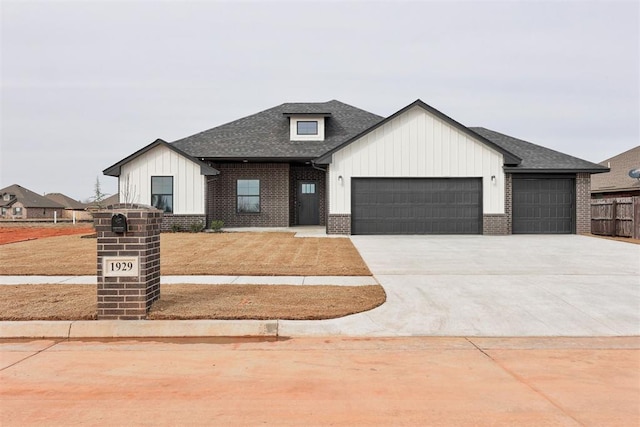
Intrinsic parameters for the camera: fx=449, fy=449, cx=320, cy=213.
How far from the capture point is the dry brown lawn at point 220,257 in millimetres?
10156

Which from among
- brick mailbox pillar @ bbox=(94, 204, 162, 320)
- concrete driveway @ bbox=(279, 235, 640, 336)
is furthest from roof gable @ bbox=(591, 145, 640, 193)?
brick mailbox pillar @ bbox=(94, 204, 162, 320)

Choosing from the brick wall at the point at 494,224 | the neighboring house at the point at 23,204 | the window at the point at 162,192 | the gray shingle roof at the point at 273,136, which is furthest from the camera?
the neighboring house at the point at 23,204

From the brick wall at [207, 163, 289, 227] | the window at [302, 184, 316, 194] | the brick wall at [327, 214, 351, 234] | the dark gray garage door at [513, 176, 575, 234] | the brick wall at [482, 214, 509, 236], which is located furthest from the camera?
the window at [302, 184, 316, 194]

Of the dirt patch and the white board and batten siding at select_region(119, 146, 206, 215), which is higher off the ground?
the white board and batten siding at select_region(119, 146, 206, 215)

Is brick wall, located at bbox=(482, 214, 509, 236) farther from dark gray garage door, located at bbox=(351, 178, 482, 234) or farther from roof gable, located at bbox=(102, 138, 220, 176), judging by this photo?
roof gable, located at bbox=(102, 138, 220, 176)

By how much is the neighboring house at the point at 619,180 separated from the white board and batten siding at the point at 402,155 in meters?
13.8

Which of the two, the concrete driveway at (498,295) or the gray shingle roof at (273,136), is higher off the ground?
the gray shingle roof at (273,136)

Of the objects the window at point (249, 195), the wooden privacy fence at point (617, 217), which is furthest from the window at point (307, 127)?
the wooden privacy fence at point (617, 217)

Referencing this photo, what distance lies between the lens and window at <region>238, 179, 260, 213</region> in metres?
23.5

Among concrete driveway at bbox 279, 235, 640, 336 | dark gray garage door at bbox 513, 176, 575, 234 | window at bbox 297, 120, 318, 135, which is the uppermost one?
window at bbox 297, 120, 318, 135

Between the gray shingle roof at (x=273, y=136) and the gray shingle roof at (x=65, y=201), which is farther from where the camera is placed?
the gray shingle roof at (x=65, y=201)

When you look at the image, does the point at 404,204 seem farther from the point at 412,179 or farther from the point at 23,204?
the point at 23,204

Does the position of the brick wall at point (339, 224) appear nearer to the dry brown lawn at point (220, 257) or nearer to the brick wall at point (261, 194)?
the dry brown lawn at point (220, 257)

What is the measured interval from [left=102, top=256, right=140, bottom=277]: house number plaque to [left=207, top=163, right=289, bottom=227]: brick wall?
17.0 meters
